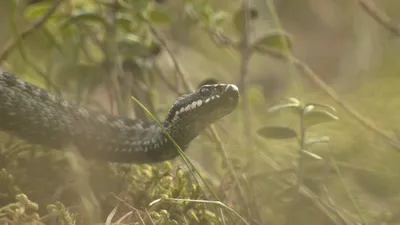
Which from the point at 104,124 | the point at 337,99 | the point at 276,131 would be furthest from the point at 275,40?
the point at 104,124

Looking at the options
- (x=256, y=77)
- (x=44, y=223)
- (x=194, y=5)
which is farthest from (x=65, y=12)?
(x=256, y=77)

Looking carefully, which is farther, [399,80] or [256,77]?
[256,77]

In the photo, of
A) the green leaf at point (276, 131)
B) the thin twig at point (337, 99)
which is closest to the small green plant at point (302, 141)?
the green leaf at point (276, 131)

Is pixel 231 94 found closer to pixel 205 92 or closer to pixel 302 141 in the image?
pixel 205 92

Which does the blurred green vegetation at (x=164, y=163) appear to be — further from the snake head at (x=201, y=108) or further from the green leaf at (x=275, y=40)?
the snake head at (x=201, y=108)

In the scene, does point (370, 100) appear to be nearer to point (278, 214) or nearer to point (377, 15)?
point (377, 15)

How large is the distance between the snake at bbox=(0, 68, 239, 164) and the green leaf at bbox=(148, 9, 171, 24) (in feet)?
2.31

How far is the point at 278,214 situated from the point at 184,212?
1.80 ft

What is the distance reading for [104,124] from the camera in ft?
7.13

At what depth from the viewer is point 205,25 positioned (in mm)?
2896

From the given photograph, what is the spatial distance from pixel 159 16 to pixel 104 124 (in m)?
0.76

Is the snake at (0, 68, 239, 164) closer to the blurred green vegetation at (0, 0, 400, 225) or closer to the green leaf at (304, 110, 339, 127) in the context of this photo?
the blurred green vegetation at (0, 0, 400, 225)

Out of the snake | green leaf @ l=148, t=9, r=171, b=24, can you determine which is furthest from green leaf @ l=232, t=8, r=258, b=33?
the snake

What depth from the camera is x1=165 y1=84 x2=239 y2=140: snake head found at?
192cm
